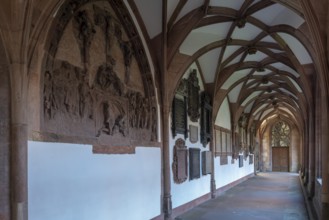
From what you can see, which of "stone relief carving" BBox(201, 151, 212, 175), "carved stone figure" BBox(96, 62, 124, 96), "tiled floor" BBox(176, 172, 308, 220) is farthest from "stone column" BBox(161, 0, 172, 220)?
"stone relief carving" BBox(201, 151, 212, 175)

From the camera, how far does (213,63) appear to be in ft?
37.4

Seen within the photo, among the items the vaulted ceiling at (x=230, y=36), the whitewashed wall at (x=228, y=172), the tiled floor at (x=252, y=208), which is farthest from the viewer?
the whitewashed wall at (x=228, y=172)

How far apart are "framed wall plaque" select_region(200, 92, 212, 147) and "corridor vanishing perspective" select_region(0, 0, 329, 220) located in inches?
1.9

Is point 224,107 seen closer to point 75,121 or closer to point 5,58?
point 75,121

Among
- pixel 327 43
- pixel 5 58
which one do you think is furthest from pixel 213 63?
pixel 5 58

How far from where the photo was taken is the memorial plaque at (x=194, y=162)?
10.4 meters

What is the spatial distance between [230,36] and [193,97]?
2162mm

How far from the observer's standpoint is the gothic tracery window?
32.7 metres

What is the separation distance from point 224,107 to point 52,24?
11.9 metres

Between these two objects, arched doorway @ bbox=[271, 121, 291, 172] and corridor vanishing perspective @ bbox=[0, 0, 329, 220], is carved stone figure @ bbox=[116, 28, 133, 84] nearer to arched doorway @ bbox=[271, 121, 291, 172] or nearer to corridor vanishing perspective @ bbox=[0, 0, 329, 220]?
corridor vanishing perspective @ bbox=[0, 0, 329, 220]

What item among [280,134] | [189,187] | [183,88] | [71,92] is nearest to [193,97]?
[183,88]

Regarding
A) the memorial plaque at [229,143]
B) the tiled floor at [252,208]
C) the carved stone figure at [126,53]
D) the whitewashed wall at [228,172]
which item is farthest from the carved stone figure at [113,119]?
the memorial plaque at [229,143]

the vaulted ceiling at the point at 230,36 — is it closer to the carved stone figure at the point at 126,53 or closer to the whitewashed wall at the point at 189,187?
the carved stone figure at the point at 126,53

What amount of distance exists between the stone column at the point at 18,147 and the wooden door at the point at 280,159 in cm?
3172
